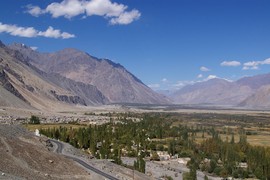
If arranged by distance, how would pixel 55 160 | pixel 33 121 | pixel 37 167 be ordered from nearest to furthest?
pixel 37 167 → pixel 55 160 → pixel 33 121

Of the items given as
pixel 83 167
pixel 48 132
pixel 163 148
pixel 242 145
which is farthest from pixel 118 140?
pixel 83 167

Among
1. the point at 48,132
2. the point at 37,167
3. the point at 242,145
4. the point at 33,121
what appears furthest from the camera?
the point at 33,121

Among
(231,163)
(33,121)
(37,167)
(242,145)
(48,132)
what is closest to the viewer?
(37,167)

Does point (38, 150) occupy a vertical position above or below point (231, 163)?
above

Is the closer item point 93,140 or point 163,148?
point 93,140

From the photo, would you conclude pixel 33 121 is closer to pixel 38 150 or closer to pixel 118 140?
pixel 118 140

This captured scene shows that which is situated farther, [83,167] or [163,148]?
[163,148]

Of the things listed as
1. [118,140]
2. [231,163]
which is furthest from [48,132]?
[231,163]

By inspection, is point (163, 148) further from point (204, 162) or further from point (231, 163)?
point (231, 163)

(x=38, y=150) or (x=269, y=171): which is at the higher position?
(x=38, y=150)
